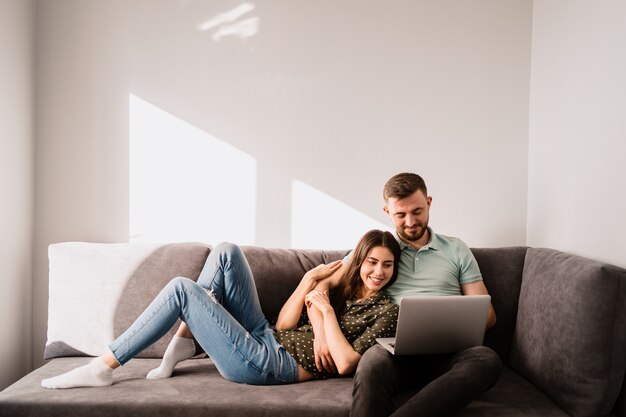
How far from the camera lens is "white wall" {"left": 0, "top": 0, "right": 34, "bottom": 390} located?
2531 mm

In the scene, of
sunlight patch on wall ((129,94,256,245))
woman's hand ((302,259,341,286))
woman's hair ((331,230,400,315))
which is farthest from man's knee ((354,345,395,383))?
sunlight patch on wall ((129,94,256,245))

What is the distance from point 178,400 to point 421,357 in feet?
2.74

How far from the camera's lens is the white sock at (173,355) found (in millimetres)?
2109

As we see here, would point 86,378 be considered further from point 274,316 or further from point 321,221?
point 321,221

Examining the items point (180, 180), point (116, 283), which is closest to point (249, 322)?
point (116, 283)

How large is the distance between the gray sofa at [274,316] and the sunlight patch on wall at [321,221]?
274 millimetres

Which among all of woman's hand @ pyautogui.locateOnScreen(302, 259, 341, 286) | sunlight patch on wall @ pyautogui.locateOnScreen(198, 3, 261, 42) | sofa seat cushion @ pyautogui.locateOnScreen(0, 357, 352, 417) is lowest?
sofa seat cushion @ pyautogui.locateOnScreen(0, 357, 352, 417)

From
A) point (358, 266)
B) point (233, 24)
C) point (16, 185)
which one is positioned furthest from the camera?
point (233, 24)

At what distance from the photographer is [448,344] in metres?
1.97

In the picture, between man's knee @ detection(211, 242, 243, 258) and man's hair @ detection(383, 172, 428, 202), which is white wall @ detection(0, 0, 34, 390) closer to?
man's knee @ detection(211, 242, 243, 258)

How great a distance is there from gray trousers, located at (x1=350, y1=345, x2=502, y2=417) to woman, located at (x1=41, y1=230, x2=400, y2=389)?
184 mm

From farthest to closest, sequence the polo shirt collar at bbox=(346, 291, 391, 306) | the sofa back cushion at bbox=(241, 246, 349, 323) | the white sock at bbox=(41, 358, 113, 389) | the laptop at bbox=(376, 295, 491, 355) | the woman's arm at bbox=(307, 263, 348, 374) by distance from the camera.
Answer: the sofa back cushion at bbox=(241, 246, 349, 323)
the polo shirt collar at bbox=(346, 291, 391, 306)
the woman's arm at bbox=(307, 263, 348, 374)
the white sock at bbox=(41, 358, 113, 389)
the laptop at bbox=(376, 295, 491, 355)

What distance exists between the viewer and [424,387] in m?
1.81

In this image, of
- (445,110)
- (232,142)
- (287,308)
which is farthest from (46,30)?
(445,110)
